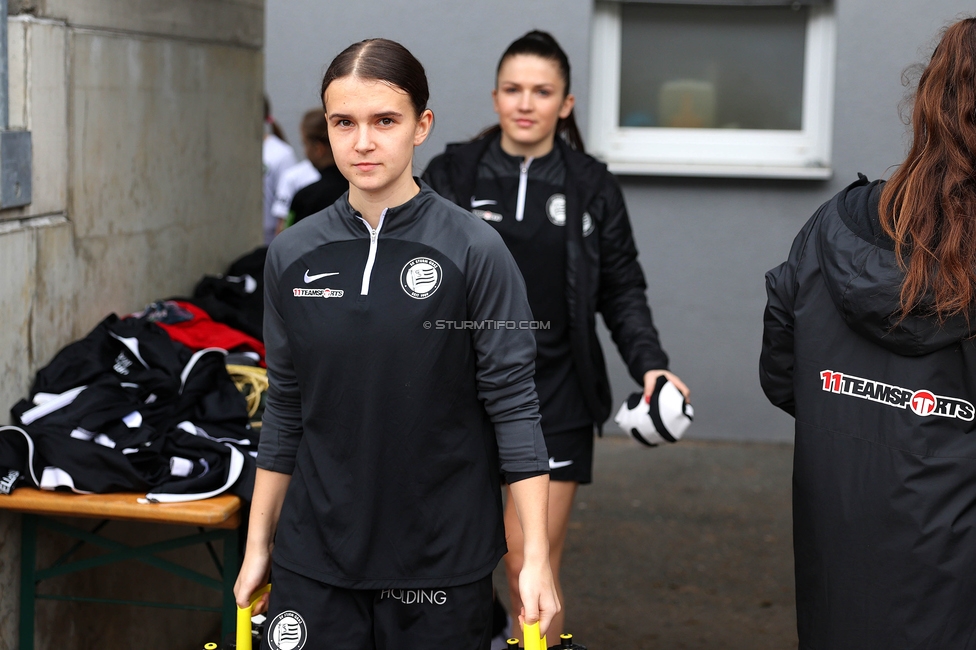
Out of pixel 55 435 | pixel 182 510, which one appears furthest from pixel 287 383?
pixel 55 435

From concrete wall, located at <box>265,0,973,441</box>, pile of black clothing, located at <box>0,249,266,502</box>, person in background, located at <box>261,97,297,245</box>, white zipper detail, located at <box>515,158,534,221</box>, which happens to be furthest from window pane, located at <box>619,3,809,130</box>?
pile of black clothing, located at <box>0,249,266,502</box>

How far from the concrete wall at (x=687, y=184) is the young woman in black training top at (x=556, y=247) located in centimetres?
357

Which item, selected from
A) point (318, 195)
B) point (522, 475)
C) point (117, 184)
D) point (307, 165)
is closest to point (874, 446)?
point (522, 475)

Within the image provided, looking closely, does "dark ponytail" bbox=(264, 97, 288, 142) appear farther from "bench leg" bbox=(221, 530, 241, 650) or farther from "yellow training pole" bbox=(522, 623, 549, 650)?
"yellow training pole" bbox=(522, 623, 549, 650)

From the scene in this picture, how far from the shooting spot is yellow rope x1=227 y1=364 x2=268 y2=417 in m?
3.70

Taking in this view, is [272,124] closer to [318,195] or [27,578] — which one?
[318,195]

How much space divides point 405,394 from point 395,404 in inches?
1.1

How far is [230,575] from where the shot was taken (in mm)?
3273

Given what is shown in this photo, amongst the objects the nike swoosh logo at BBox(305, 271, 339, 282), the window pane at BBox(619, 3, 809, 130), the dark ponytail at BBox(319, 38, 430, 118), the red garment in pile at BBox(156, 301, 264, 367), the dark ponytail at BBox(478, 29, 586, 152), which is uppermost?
the window pane at BBox(619, 3, 809, 130)

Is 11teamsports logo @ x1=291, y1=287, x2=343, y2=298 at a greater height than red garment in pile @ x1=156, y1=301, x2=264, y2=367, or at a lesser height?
greater

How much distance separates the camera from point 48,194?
348 centimetres

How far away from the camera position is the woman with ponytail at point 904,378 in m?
2.24

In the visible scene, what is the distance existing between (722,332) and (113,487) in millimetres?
4862

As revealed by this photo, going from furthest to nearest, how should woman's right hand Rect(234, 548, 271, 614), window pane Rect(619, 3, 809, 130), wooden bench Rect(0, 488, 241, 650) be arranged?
1. window pane Rect(619, 3, 809, 130)
2. wooden bench Rect(0, 488, 241, 650)
3. woman's right hand Rect(234, 548, 271, 614)
